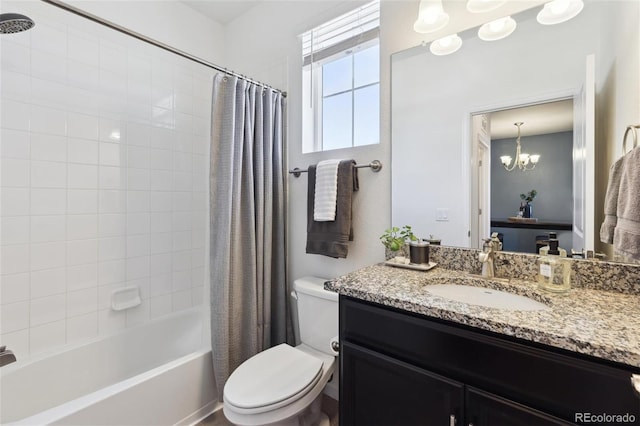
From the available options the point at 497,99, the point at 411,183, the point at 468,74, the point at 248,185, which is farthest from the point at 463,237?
the point at 248,185

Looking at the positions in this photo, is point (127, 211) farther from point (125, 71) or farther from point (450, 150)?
point (450, 150)

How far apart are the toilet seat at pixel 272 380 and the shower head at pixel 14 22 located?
5.21ft

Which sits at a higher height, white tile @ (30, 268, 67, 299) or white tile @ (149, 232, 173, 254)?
white tile @ (149, 232, 173, 254)

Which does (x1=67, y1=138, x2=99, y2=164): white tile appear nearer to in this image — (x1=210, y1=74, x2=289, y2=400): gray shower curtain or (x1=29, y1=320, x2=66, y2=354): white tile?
(x1=210, y1=74, x2=289, y2=400): gray shower curtain

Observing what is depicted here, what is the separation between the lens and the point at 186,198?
84.9 inches

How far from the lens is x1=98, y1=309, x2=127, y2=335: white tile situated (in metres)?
1.74

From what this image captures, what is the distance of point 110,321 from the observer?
5.82 feet

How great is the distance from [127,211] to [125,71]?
89 centimetres

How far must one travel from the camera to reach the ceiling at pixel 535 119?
1092 mm

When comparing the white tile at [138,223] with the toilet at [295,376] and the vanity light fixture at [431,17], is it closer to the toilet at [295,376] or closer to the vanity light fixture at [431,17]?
the toilet at [295,376]

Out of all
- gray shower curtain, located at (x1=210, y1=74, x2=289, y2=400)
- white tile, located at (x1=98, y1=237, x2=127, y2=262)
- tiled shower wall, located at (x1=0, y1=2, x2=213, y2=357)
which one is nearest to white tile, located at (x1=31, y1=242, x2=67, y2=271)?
tiled shower wall, located at (x1=0, y1=2, x2=213, y2=357)

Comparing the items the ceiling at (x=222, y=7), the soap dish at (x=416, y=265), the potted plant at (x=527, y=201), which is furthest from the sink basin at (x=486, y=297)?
the ceiling at (x=222, y=7)

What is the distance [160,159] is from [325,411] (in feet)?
6.27

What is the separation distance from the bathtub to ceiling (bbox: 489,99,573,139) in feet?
5.99
